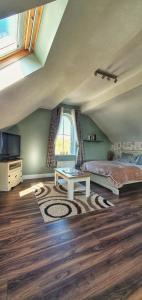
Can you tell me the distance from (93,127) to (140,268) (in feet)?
15.5

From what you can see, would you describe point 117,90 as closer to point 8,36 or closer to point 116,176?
point 116,176

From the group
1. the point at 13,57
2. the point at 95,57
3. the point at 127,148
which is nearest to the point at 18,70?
the point at 13,57

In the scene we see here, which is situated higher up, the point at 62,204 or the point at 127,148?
the point at 127,148

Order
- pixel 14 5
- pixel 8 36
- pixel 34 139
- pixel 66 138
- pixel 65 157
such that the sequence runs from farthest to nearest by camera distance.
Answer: pixel 66 138 → pixel 65 157 → pixel 34 139 → pixel 8 36 → pixel 14 5

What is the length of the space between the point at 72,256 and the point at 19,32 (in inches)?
93.6

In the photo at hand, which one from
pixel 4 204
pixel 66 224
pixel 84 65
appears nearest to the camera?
pixel 66 224

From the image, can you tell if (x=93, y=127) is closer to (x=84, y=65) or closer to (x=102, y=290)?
(x=84, y=65)

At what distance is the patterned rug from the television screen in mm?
1170

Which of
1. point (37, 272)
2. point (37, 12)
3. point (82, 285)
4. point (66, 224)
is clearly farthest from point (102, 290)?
point (37, 12)

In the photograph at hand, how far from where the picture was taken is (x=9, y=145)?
11.8 feet

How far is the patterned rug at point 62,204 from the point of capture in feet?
7.30

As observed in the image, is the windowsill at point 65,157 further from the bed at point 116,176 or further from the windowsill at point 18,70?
the windowsill at point 18,70

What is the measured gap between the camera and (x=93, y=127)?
5.57 m

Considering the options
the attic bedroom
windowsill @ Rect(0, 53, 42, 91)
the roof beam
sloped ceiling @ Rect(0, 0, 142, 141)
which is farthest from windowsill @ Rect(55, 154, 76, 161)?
windowsill @ Rect(0, 53, 42, 91)
